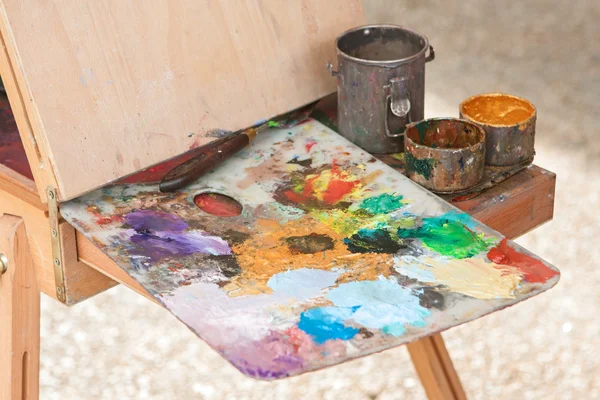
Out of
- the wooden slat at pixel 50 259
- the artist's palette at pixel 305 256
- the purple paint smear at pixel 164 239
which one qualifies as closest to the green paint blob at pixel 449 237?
the artist's palette at pixel 305 256

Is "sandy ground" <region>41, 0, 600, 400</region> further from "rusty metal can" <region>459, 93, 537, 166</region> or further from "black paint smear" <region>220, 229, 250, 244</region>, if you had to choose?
"black paint smear" <region>220, 229, 250, 244</region>

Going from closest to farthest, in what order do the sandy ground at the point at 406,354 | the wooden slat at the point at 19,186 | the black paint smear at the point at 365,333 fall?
the black paint smear at the point at 365,333 < the wooden slat at the point at 19,186 < the sandy ground at the point at 406,354

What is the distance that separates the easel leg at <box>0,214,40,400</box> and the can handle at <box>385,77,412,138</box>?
1.60ft

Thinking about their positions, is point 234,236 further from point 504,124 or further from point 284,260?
point 504,124

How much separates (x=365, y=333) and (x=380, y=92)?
0.41 metres

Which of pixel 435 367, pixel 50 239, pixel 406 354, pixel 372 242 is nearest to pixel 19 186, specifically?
pixel 50 239

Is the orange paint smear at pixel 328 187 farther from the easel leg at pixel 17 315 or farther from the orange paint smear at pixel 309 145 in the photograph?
the easel leg at pixel 17 315

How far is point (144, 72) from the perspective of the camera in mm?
1091

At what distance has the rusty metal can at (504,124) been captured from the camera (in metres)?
1.15

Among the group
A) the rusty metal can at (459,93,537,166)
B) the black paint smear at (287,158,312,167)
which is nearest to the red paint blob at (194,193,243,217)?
the black paint smear at (287,158,312,167)

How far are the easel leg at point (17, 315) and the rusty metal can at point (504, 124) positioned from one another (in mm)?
583

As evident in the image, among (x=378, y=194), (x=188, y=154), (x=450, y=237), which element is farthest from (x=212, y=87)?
(x=450, y=237)

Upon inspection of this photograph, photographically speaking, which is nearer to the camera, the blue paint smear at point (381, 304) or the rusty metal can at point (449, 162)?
the blue paint smear at point (381, 304)

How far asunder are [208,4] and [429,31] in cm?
225
